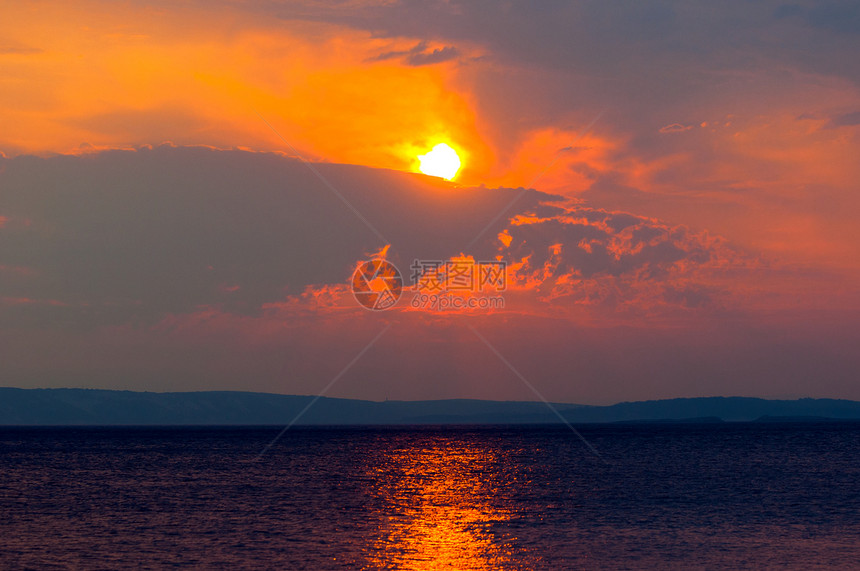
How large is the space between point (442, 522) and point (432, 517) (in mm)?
2445

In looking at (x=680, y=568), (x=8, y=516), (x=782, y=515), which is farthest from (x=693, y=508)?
(x=8, y=516)

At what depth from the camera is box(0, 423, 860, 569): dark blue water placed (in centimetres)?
3812

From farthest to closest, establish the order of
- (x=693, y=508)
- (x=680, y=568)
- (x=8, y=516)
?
(x=693, y=508), (x=8, y=516), (x=680, y=568)

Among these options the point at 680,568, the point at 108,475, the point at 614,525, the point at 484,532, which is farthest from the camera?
the point at 108,475

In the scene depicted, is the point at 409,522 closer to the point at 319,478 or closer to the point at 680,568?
the point at 680,568

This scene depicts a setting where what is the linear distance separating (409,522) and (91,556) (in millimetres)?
18394

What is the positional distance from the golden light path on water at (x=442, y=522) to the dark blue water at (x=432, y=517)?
137mm

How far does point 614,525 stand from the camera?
48156 millimetres

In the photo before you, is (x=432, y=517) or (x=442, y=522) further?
(x=432, y=517)

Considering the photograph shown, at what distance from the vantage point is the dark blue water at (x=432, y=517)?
125ft

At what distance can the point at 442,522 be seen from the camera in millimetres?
49344

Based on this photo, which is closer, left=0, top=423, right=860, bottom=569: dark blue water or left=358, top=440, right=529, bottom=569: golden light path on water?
left=358, top=440, right=529, bottom=569: golden light path on water

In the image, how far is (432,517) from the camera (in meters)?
51.7

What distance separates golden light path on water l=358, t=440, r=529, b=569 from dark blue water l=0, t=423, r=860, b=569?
137 mm
